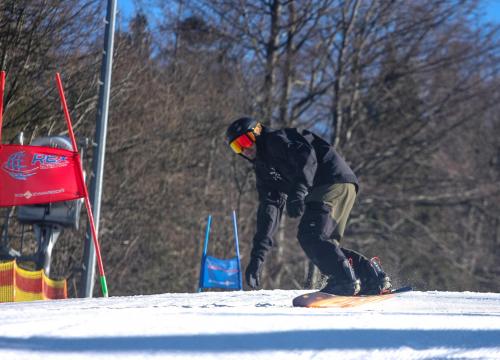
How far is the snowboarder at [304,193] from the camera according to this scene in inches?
246

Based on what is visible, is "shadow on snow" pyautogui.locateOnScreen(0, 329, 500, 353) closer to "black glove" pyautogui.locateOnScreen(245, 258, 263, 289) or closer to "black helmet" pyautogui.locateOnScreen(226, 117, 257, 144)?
"black glove" pyautogui.locateOnScreen(245, 258, 263, 289)

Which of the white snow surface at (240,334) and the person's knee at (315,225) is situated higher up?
the person's knee at (315,225)

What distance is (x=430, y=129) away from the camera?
28172 millimetres

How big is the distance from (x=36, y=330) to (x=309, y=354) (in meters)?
1.43

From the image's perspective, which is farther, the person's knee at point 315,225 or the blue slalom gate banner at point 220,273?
the blue slalom gate banner at point 220,273

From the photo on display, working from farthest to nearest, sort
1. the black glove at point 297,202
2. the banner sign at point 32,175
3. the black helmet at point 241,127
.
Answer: the banner sign at point 32,175 < the black helmet at point 241,127 < the black glove at point 297,202

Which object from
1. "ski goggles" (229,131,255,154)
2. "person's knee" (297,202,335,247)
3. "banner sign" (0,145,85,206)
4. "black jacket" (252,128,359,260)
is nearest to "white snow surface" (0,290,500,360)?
"person's knee" (297,202,335,247)

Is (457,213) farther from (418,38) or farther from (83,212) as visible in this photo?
(83,212)

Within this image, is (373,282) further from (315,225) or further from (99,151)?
(99,151)

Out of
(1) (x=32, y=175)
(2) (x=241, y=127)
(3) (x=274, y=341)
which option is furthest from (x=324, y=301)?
(1) (x=32, y=175)

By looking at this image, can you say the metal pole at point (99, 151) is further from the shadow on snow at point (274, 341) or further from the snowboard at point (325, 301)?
the shadow on snow at point (274, 341)

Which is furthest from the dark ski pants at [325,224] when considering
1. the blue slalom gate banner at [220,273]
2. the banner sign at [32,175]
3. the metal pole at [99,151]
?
the blue slalom gate banner at [220,273]

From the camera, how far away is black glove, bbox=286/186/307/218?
610cm

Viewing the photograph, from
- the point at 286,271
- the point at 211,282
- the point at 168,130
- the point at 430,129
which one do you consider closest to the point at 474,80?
the point at 430,129
